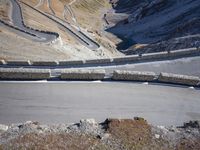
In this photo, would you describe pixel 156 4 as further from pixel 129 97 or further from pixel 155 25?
pixel 129 97

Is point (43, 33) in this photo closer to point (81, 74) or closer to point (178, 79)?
point (81, 74)

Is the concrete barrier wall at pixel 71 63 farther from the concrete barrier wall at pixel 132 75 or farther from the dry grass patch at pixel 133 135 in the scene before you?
the dry grass patch at pixel 133 135

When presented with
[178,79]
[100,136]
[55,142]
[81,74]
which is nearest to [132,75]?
[178,79]

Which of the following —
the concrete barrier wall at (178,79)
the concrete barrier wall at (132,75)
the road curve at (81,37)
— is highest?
the road curve at (81,37)

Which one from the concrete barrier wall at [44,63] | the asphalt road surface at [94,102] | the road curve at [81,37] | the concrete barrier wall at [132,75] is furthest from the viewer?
the road curve at [81,37]

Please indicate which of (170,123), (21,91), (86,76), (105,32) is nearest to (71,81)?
(86,76)

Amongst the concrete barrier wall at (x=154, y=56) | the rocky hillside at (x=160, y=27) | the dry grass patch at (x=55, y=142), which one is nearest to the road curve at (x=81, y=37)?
the rocky hillside at (x=160, y=27)
